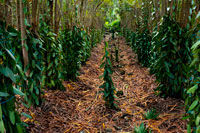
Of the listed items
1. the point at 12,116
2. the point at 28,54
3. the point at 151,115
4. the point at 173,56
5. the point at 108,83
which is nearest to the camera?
the point at 12,116

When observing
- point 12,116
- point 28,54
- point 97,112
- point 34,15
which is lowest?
point 97,112

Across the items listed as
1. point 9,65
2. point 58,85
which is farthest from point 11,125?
point 58,85

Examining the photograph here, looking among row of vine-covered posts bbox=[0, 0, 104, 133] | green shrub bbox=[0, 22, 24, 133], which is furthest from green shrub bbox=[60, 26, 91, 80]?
green shrub bbox=[0, 22, 24, 133]

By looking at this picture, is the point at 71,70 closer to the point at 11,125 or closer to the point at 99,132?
the point at 99,132

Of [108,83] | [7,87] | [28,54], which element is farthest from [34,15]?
[108,83]

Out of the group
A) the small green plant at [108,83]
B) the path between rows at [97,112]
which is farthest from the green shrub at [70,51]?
the small green plant at [108,83]

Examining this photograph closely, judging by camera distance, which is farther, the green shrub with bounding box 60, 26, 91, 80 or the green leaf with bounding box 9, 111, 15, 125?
the green shrub with bounding box 60, 26, 91, 80

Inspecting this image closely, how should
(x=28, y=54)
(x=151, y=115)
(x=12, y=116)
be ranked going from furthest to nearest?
1. (x=151, y=115)
2. (x=28, y=54)
3. (x=12, y=116)

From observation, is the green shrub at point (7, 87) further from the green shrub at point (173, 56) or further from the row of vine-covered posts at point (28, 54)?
the green shrub at point (173, 56)

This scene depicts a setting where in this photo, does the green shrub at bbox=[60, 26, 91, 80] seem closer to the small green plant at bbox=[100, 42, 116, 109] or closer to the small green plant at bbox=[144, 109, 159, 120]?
the small green plant at bbox=[100, 42, 116, 109]

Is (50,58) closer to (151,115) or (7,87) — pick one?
(7,87)

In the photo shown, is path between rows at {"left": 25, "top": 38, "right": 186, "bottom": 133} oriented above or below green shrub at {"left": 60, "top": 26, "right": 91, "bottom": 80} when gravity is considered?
below

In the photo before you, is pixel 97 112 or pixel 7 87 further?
pixel 97 112

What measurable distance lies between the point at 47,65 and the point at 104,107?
124 cm
